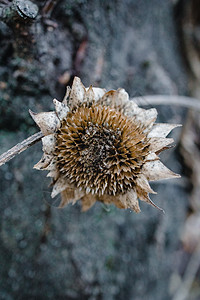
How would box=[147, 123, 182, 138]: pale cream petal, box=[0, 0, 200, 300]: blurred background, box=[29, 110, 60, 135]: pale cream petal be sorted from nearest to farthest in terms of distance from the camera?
box=[29, 110, 60, 135]: pale cream petal
box=[147, 123, 182, 138]: pale cream petal
box=[0, 0, 200, 300]: blurred background

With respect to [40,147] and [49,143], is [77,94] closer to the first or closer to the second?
[49,143]

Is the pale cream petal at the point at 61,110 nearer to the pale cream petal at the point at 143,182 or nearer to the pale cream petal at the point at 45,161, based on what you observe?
the pale cream petal at the point at 45,161

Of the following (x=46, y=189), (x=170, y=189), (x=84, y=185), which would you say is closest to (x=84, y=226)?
(x=46, y=189)

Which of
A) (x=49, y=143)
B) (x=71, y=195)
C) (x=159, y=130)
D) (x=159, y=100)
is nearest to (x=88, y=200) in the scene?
(x=71, y=195)

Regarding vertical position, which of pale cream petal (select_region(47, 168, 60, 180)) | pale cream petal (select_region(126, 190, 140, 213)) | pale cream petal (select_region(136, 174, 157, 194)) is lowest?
pale cream petal (select_region(126, 190, 140, 213))

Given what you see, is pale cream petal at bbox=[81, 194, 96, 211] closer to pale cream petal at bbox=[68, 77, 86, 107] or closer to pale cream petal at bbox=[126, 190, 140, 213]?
pale cream petal at bbox=[126, 190, 140, 213]

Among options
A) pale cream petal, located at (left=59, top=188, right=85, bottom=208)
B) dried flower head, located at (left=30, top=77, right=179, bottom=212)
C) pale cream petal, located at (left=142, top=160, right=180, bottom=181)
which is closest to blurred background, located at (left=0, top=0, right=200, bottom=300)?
pale cream petal, located at (left=59, top=188, right=85, bottom=208)
